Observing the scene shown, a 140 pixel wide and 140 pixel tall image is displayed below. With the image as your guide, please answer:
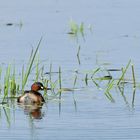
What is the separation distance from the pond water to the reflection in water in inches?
1.4

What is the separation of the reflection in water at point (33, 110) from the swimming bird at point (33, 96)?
2.7 inches

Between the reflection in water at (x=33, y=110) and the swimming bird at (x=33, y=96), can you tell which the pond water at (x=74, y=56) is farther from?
the swimming bird at (x=33, y=96)

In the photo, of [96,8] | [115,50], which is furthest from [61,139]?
[96,8]

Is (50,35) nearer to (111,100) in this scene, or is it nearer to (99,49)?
(99,49)

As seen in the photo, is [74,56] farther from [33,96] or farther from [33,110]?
[33,110]

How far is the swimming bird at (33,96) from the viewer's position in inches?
599

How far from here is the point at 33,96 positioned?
1539 cm

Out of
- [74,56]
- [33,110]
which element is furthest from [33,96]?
[74,56]

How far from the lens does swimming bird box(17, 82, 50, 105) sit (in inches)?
599

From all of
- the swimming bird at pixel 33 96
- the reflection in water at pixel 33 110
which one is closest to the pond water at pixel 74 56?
the reflection in water at pixel 33 110

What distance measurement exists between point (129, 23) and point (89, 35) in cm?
158

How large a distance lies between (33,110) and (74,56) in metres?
4.09

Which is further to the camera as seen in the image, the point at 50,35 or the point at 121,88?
the point at 50,35

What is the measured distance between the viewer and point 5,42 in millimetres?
20781
